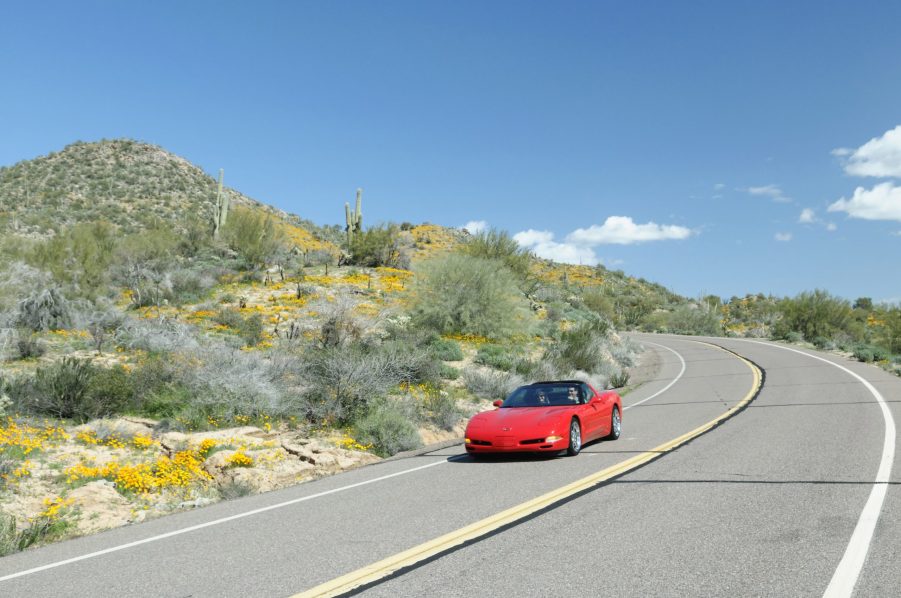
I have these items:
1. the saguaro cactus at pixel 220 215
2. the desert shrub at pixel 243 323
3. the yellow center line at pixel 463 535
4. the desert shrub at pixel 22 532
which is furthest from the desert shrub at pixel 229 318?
the saguaro cactus at pixel 220 215

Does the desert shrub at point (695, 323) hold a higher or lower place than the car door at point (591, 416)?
higher

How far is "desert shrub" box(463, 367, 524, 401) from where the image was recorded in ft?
62.5

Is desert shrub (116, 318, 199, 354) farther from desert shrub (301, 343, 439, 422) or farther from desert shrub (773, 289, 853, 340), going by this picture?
desert shrub (773, 289, 853, 340)

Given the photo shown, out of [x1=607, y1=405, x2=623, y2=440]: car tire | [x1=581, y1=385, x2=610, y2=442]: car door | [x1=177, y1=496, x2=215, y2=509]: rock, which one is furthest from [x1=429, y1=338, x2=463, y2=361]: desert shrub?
[x1=177, y1=496, x2=215, y2=509]: rock

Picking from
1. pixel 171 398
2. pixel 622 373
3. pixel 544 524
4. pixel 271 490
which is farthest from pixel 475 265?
pixel 544 524

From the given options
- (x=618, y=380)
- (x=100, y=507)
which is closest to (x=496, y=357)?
(x=618, y=380)

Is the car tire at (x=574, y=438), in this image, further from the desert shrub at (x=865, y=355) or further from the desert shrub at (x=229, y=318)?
the desert shrub at (x=865, y=355)

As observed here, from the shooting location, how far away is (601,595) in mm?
4648

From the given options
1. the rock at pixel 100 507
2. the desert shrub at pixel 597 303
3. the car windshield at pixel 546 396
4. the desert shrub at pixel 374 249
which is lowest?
the rock at pixel 100 507

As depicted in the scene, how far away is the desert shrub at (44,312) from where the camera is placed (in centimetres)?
2105

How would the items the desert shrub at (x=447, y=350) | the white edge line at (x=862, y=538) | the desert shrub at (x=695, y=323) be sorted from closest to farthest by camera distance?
1. the white edge line at (x=862, y=538)
2. the desert shrub at (x=447, y=350)
3. the desert shrub at (x=695, y=323)

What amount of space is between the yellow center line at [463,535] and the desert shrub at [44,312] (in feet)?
61.3

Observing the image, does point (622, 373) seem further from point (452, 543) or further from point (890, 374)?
point (452, 543)

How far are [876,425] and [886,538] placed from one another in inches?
329
